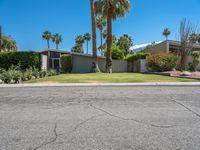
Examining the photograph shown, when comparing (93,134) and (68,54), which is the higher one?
(68,54)

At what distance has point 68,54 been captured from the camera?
33.5 m

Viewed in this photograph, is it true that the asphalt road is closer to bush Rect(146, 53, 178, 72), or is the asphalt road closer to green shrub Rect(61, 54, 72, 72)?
bush Rect(146, 53, 178, 72)

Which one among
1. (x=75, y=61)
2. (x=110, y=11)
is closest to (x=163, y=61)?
(x=110, y=11)

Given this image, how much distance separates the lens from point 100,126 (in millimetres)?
5246

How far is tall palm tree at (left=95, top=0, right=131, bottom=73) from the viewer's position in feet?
94.7

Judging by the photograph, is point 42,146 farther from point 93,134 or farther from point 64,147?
point 93,134

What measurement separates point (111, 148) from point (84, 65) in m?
29.7

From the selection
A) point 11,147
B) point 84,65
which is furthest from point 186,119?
point 84,65

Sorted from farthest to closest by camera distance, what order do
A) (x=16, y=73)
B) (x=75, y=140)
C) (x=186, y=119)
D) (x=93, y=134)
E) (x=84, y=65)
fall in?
1. (x=84, y=65)
2. (x=16, y=73)
3. (x=186, y=119)
4. (x=93, y=134)
5. (x=75, y=140)

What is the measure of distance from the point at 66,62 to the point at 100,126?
28.3 m

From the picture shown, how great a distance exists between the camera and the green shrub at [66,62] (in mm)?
32938

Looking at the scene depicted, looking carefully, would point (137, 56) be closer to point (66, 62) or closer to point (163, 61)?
point (163, 61)

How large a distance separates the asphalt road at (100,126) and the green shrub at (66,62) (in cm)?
2524

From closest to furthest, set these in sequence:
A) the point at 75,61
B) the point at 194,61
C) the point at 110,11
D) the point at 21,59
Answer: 1. the point at 21,59
2. the point at 194,61
3. the point at 110,11
4. the point at 75,61
